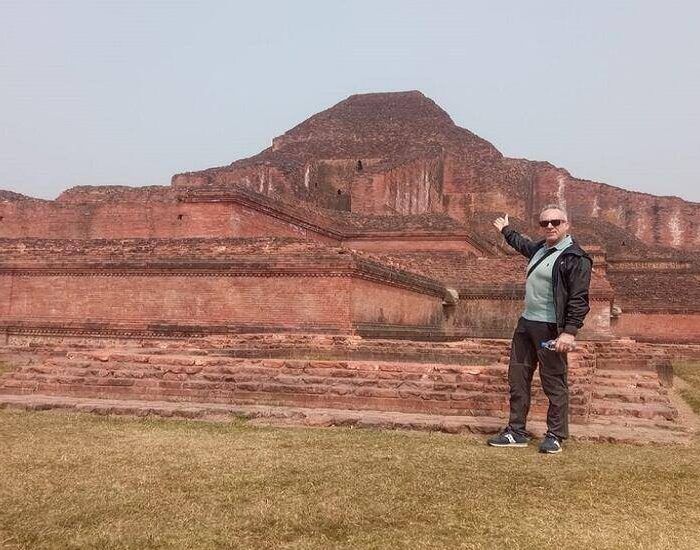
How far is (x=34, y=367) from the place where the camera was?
25.6ft

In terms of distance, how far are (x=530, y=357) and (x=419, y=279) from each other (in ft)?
32.8

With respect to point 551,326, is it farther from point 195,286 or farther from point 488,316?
point 488,316

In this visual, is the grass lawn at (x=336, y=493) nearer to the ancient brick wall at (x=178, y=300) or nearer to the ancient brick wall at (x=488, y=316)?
the ancient brick wall at (x=178, y=300)

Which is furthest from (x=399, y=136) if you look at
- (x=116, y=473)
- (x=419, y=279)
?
(x=116, y=473)

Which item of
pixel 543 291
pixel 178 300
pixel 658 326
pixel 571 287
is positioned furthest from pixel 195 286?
→ pixel 658 326

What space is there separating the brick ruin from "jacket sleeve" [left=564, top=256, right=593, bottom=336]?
1.03m

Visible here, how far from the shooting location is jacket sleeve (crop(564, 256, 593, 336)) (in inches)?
188

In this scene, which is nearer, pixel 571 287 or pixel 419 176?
pixel 571 287

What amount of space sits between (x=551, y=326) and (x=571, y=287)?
33 cm

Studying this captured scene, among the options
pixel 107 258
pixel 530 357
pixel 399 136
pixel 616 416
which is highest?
pixel 399 136

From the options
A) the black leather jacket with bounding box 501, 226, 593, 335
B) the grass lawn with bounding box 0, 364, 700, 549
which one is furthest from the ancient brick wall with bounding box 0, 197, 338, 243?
the black leather jacket with bounding box 501, 226, 593, 335

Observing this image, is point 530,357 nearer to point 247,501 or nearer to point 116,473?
point 247,501

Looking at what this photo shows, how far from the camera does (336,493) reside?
3650mm

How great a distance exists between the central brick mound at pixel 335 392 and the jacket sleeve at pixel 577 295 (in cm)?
99
